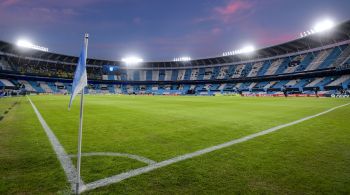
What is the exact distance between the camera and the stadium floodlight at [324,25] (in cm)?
5617

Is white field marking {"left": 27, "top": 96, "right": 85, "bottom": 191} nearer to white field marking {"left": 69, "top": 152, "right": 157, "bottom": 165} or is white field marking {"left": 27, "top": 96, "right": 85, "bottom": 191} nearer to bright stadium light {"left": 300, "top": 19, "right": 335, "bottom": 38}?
white field marking {"left": 69, "top": 152, "right": 157, "bottom": 165}

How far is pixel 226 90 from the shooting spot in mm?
85375

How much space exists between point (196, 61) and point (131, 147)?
98.6 metres

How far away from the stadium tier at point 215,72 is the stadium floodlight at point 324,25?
85.0 inches

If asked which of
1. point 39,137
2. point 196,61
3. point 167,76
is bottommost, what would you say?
point 39,137

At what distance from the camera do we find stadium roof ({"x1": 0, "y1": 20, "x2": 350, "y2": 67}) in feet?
195

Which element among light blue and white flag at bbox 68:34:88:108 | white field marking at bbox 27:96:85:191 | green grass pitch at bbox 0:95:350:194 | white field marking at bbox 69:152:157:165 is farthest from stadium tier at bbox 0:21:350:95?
light blue and white flag at bbox 68:34:88:108

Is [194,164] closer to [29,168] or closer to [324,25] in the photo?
[29,168]

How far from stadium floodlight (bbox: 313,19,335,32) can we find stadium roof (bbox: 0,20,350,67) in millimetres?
1333

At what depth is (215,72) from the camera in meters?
97.9

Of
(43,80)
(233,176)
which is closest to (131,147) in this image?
(233,176)

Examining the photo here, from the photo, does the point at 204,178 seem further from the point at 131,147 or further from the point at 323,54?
the point at 323,54

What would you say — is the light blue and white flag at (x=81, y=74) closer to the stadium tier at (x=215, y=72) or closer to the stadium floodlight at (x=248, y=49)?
the stadium tier at (x=215, y=72)

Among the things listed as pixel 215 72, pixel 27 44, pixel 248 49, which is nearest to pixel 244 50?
pixel 248 49
